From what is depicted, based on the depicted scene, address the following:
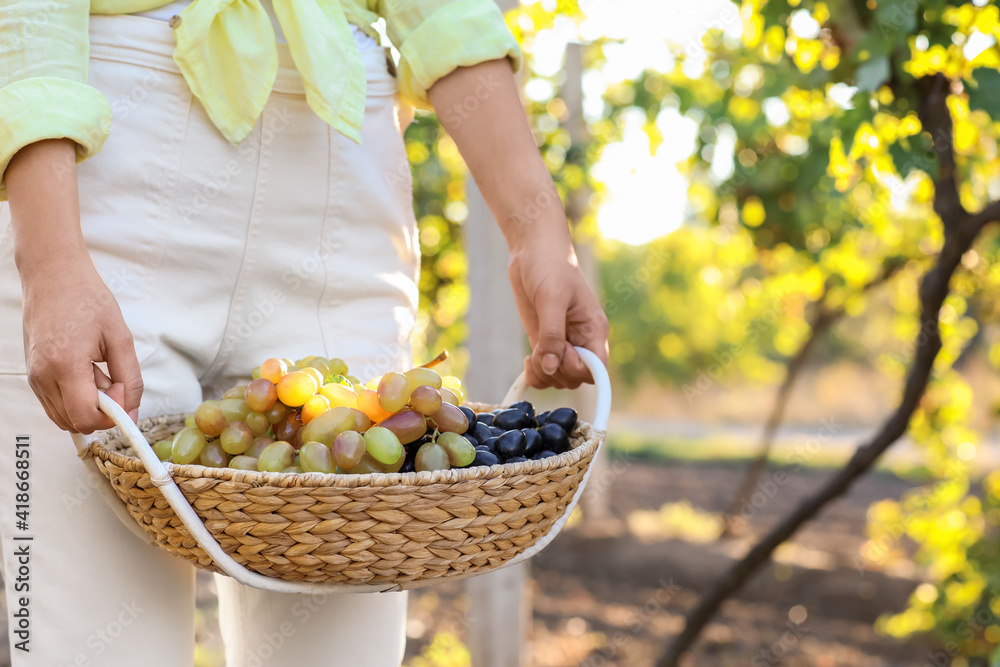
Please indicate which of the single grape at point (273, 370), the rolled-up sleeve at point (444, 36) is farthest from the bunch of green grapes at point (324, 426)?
the rolled-up sleeve at point (444, 36)

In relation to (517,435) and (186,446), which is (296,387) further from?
(517,435)

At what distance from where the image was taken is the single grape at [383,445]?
79 cm

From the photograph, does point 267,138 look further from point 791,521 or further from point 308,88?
point 791,521

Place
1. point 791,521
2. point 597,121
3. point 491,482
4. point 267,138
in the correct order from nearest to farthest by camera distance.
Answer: point 491,482 → point 267,138 → point 791,521 → point 597,121

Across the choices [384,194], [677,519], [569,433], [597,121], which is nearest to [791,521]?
[569,433]

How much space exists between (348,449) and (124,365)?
0.21 m

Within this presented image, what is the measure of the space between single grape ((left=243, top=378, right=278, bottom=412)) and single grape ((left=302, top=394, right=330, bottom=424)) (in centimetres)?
4

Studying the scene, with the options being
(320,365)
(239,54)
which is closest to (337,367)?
(320,365)

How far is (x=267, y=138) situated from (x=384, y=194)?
0.50 ft

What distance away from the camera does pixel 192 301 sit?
3.06ft

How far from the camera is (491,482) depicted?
0.75 meters

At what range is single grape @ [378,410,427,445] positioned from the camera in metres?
0.83

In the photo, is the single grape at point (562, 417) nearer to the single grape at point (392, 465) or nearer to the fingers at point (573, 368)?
the fingers at point (573, 368)

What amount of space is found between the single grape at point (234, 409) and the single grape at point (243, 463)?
0.06 meters
